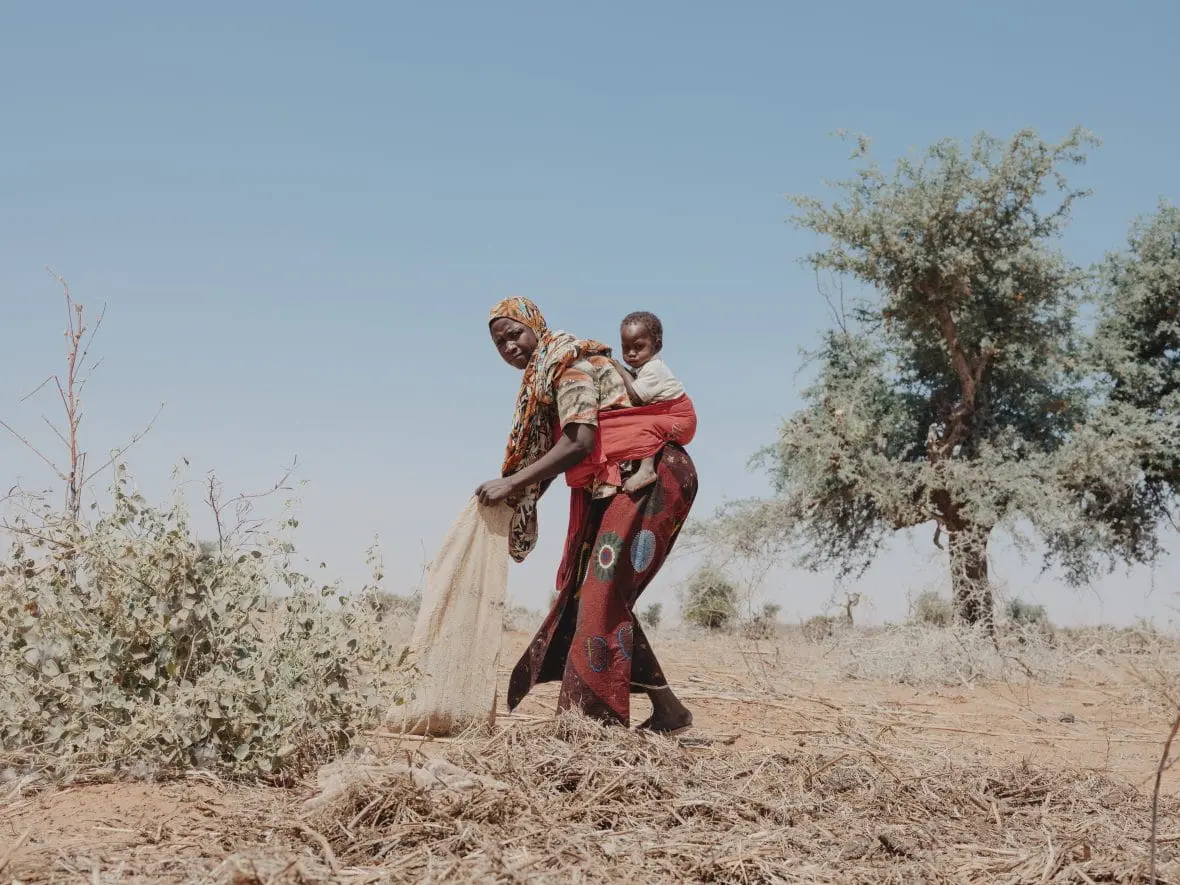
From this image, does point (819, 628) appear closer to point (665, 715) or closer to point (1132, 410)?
point (1132, 410)

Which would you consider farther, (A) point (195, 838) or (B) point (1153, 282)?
(B) point (1153, 282)

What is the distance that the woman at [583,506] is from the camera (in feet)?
14.8

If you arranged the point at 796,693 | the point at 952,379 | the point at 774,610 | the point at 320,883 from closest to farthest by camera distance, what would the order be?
the point at 320,883 < the point at 796,693 < the point at 952,379 < the point at 774,610

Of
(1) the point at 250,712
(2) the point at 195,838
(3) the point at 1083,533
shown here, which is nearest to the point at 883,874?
(2) the point at 195,838

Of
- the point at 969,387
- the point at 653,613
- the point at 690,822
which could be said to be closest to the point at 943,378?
the point at 969,387

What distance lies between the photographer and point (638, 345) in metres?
5.23

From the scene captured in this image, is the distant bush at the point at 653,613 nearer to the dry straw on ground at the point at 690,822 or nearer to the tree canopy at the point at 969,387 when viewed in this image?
the tree canopy at the point at 969,387

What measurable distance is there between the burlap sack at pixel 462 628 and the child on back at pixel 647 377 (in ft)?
2.09

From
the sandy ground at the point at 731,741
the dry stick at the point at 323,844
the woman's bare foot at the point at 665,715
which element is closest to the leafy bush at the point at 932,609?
the sandy ground at the point at 731,741

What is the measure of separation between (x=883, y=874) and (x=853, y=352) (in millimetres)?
12612

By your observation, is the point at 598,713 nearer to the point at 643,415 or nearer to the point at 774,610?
the point at 643,415

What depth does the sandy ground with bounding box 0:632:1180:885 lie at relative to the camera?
118 inches

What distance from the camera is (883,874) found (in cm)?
305

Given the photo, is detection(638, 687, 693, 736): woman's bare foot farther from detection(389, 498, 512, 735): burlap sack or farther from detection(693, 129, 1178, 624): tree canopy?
detection(693, 129, 1178, 624): tree canopy
